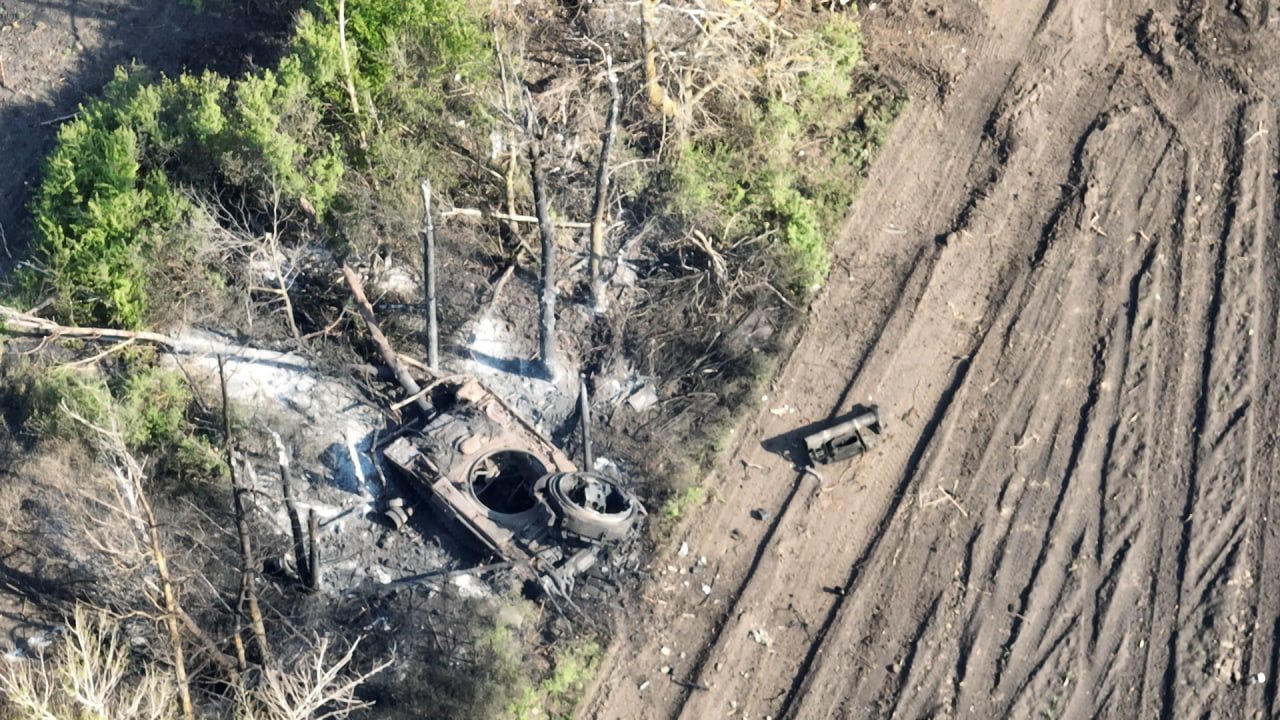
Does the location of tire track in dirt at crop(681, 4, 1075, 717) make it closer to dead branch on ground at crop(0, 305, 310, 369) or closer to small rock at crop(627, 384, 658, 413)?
small rock at crop(627, 384, 658, 413)

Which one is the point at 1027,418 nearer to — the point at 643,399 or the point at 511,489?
the point at 643,399

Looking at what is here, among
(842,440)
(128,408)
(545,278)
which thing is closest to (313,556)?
(128,408)

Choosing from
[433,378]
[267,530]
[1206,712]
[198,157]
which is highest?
[198,157]

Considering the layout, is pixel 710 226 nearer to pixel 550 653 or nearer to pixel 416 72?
pixel 416 72

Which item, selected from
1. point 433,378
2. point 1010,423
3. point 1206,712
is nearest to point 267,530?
point 433,378

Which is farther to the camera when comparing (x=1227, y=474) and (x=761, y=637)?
(x=1227, y=474)

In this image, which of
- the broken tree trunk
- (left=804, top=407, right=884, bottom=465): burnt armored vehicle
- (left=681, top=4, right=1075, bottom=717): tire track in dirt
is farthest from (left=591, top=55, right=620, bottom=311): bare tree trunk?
(left=681, top=4, right=1075, bottom=717): tire track in dirt
